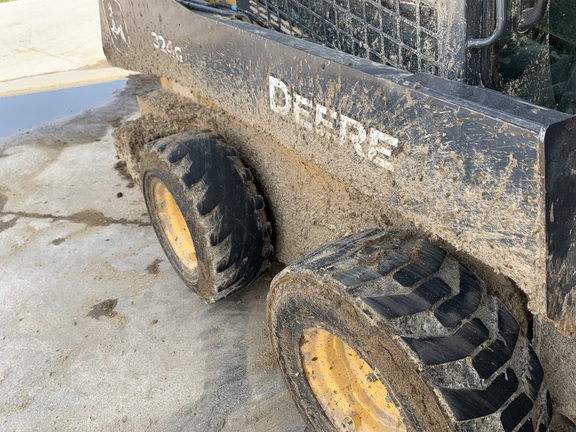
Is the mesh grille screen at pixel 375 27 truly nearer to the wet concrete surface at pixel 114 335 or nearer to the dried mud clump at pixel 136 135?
the dried mud clump at pixel 136 135

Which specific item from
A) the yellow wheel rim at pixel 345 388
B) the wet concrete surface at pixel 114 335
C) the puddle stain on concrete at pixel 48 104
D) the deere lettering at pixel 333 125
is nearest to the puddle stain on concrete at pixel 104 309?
the wet concrete surface at pixel 114 335

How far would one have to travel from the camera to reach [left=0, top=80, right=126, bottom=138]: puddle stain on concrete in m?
5.57

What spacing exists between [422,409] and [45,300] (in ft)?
7.45

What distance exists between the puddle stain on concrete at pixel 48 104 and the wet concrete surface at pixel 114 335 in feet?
5.47

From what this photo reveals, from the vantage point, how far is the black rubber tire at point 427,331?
139 cm

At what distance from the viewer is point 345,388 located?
6.48 ft

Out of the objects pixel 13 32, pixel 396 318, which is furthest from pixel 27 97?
pixel 396 318

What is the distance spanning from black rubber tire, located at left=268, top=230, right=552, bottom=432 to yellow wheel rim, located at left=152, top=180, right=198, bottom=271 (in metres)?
1.29

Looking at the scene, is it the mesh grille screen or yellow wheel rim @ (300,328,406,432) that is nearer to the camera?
the mesh grille screen

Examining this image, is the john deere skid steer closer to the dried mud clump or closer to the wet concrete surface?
the wet concrete surface

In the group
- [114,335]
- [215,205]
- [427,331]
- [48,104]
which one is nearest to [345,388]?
[427,331]

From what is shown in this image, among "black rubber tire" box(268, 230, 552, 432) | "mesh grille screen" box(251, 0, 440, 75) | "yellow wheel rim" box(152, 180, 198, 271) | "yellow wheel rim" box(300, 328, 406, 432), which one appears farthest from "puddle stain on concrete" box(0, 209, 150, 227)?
"black rubber tire" box(268, 230, 552, 432)

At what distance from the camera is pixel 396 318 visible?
4.72 feet

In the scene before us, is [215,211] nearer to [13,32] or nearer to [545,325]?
[545,325]
